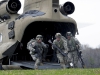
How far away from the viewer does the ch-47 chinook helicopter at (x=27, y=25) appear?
16328mm

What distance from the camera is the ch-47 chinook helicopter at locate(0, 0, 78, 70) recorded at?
16.3m

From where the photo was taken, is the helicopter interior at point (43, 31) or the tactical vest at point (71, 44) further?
the helicopter interior at point (43, 31)

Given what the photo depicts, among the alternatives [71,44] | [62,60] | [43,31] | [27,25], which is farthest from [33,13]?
[62,60]

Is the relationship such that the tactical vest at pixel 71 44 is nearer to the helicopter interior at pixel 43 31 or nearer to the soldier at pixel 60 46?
the soldier at pixel 60 46

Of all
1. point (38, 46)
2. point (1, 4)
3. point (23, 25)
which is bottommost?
point (38, 46)

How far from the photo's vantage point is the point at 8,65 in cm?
1520

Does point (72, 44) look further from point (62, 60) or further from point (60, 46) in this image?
point (62, 60)

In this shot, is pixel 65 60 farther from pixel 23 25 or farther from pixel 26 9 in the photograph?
pixel 26 9

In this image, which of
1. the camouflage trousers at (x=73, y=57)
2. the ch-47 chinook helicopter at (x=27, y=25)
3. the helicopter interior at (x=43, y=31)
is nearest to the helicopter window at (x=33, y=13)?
the ch-47 chinook helicopter at (x=27, y=25)

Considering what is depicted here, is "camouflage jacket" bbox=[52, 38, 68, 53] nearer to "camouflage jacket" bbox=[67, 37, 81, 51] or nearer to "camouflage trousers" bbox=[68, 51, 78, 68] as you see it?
"camouflage jacket" bbox=[67, 37, 81, 51]

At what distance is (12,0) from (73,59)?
5638 millimetres

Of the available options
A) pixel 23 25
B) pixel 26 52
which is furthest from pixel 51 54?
pixel 23 25

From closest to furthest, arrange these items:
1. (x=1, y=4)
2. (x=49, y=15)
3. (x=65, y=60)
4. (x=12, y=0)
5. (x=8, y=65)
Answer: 1. (x=65, y=60)
2. (x=8, y=65)
3. (x=49, y=15)
4. (x=12, y=0)
5. (x=1, y=4)

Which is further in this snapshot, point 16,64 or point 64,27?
point 64,27
